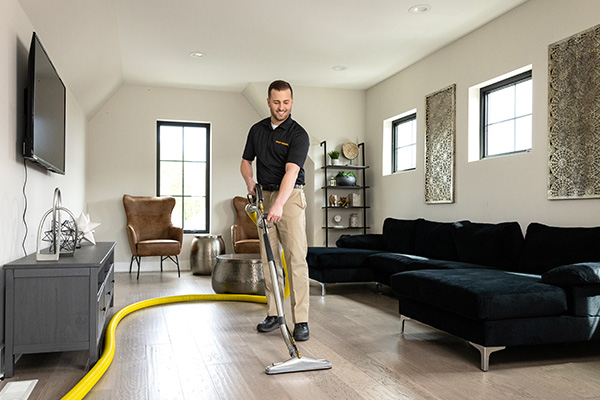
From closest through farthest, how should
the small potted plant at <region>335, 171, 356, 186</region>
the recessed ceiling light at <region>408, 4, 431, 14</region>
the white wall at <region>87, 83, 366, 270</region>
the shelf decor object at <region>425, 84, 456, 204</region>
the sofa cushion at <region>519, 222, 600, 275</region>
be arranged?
the sofa cushion at <region>519, 222, 600, 275</region> → the recessed ceiling light at <region>408, 4, 431, 14</region> → the shelf decor object at <region>425, 84, 456, 204</region> → the small potted plant at <region>335, 171, 356, 186</region> → the white wall at <region>87, 83, 366, 270</region>

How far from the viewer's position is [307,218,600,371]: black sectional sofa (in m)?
2.69

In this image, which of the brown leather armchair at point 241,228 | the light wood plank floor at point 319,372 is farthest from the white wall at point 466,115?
the brown leather armchair at point 241,228

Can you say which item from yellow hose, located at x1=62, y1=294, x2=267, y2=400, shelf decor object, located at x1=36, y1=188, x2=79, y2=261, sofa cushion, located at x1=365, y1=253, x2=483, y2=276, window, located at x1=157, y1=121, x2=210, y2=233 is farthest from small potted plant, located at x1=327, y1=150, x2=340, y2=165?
shelf decor object, located at x1=36, y1=188, x2=79, y2=261

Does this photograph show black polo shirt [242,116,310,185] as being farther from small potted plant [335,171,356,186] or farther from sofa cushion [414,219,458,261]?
small potted plant [335,171,356,186]

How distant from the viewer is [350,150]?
7.23 meters

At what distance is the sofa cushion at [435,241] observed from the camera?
15.6 ft

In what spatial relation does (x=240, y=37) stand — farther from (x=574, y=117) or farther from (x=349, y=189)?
(x=574, y=117)

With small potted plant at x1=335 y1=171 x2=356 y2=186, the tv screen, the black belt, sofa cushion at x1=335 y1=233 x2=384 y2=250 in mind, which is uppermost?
the tv screen

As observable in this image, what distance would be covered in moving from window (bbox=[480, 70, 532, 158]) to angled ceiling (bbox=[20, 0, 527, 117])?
2.07ft

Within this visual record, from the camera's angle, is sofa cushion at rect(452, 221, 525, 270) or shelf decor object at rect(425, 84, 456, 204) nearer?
sofa cushion at rect(452, 221, 525, 270)

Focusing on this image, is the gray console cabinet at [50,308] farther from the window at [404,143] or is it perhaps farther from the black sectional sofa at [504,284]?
the window at [404,143]

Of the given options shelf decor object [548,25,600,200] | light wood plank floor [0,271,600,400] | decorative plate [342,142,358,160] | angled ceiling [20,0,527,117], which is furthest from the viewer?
decorative plate [342,142,358,160]

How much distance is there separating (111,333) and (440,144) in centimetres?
380

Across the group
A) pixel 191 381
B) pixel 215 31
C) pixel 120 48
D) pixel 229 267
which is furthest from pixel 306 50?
pixel 191 381
